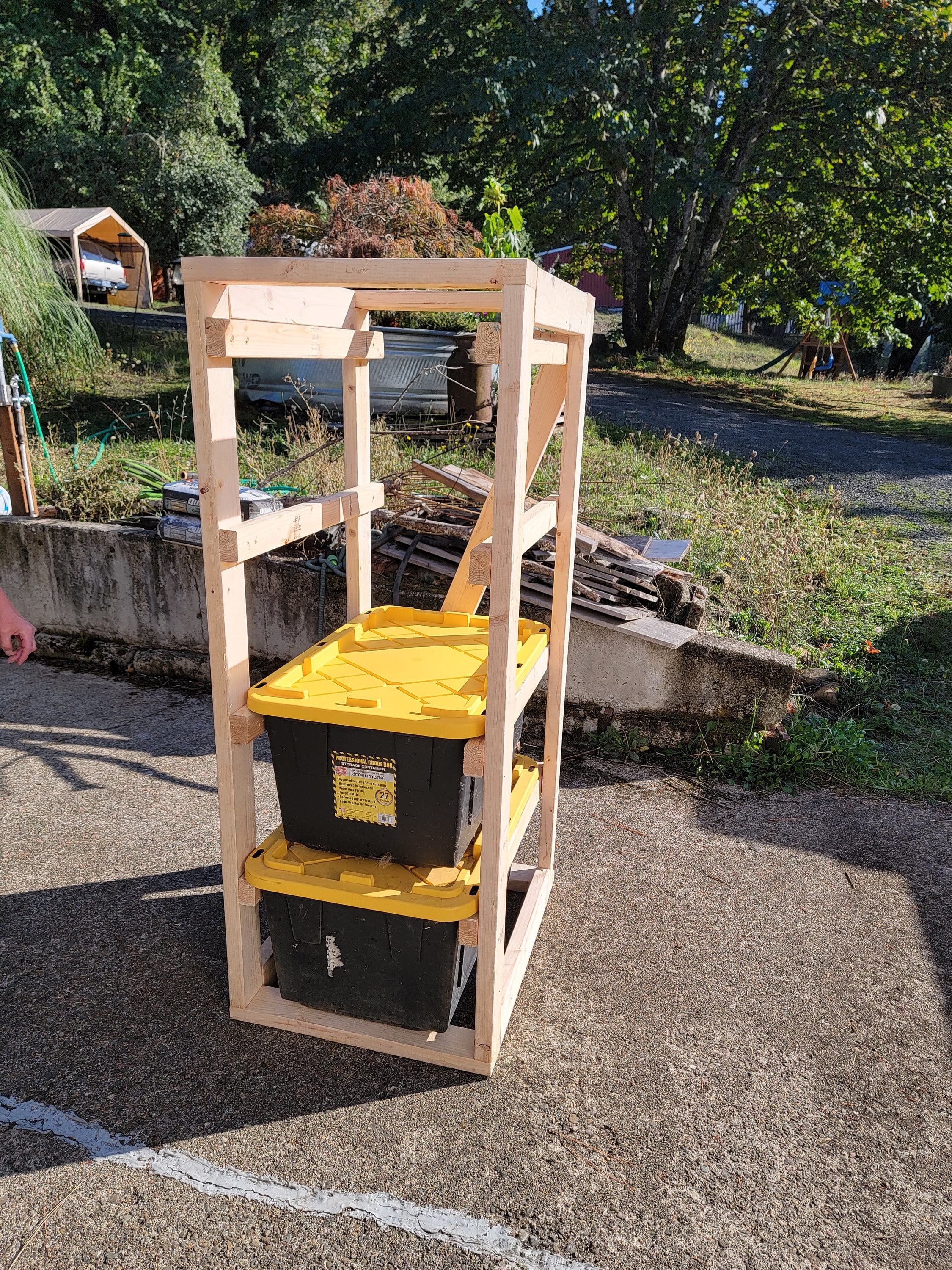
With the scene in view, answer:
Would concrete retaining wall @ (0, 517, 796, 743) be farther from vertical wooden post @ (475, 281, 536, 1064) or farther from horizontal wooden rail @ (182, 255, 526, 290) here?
horizontal wooden rail @ (182, 255, 526, 290)

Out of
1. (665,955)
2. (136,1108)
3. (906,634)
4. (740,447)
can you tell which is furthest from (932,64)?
(136,1108)

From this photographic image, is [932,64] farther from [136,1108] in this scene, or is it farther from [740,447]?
[136,1108]

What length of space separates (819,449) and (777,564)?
6.79m

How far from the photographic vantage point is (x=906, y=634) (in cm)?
594

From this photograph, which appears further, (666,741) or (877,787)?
(666,741)

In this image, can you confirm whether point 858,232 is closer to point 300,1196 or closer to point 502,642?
point 502,642

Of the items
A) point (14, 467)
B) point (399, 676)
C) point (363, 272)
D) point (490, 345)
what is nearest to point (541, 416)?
point (490, 345)

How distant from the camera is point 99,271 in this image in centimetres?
2641

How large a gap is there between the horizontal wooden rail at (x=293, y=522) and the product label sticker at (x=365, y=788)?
62 centimetres

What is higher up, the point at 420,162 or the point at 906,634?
the point at 420,162

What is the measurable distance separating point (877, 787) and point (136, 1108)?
11.9 feet

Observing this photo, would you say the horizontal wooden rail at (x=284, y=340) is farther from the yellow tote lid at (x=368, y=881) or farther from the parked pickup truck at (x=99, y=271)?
the parked pickup truck at (x=99, y=271)

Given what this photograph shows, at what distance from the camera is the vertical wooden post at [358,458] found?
2941 millimetres

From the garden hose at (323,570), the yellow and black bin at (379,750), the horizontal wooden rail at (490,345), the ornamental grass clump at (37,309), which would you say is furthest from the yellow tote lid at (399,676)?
the ornamental grass clump at (37,309)
